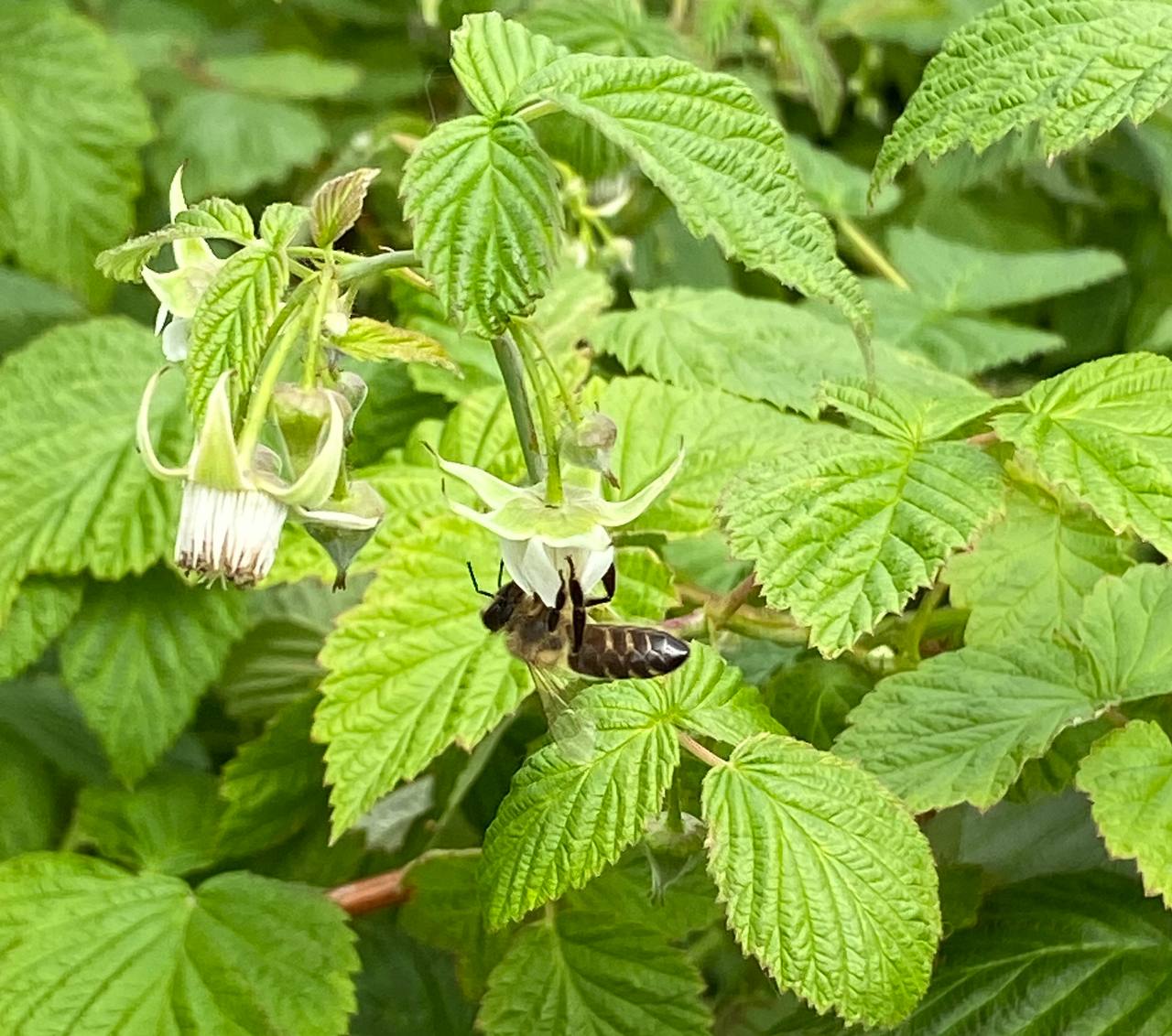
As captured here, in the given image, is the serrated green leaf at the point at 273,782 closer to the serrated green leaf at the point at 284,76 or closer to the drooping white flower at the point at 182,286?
the drooping white flower at the point at 182,286

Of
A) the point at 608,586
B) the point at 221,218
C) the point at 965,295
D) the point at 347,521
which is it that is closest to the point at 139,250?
the point at 221,218

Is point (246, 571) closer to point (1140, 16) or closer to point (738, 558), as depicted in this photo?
point (738, 558)

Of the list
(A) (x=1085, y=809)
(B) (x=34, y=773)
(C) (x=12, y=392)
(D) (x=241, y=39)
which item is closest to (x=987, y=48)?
(A) (x=1085, y=809)

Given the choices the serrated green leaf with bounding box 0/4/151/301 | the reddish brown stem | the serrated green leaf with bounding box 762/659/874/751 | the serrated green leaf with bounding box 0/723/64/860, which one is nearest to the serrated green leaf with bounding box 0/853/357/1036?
the reddish brown stem

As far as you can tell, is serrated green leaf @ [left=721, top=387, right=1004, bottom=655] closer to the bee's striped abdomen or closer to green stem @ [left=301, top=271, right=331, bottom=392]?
the bee's striped abdomen

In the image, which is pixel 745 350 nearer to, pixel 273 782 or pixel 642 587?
pixel 642 587

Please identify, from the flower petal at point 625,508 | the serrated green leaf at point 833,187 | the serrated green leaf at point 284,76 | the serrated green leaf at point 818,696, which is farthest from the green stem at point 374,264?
the serrated green leaf at point 284,76

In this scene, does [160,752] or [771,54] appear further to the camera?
[771,54]
